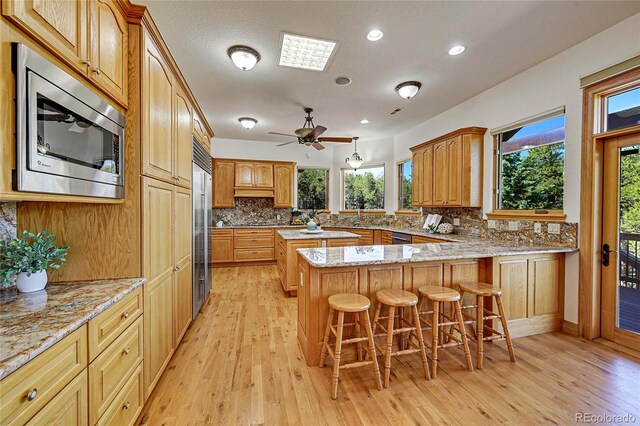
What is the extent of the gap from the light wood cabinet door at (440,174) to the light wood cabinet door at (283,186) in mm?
3348

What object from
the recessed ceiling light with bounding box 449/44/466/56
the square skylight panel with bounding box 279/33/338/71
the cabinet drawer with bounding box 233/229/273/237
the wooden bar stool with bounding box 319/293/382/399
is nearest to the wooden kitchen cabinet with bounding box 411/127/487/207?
the recessed ceiling light with bounding box 449/44/466/56

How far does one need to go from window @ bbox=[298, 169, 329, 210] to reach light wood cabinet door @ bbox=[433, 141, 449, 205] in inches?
120

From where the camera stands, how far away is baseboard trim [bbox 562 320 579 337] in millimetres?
2691

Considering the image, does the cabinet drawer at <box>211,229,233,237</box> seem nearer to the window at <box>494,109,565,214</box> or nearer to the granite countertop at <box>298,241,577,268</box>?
the granite countertop at <box>298,241,577,268</box>

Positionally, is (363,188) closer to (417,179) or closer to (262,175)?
(417,179)

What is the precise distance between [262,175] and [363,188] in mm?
2513

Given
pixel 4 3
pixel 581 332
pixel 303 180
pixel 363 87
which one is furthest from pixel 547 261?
pixel 303 180

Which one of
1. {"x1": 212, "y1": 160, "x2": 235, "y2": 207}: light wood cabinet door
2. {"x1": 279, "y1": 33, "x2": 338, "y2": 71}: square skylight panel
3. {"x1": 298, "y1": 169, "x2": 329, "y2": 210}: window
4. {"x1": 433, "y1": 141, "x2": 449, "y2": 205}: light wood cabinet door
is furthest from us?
{"x1": 298, "y1": 169, "x2": 329, "y2": 210}: window

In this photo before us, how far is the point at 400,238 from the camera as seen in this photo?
4.70 metres

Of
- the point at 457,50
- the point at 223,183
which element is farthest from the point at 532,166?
the point at 223,183

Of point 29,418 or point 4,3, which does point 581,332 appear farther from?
point 4,3

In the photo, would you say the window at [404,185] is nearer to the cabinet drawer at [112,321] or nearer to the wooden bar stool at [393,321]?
the wooden bar stool at [393,321]

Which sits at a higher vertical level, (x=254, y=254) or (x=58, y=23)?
(x=58, y=23)

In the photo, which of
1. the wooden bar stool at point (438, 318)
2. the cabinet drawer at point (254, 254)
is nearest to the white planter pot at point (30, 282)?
the wooden bar stool at point (438, 318)
